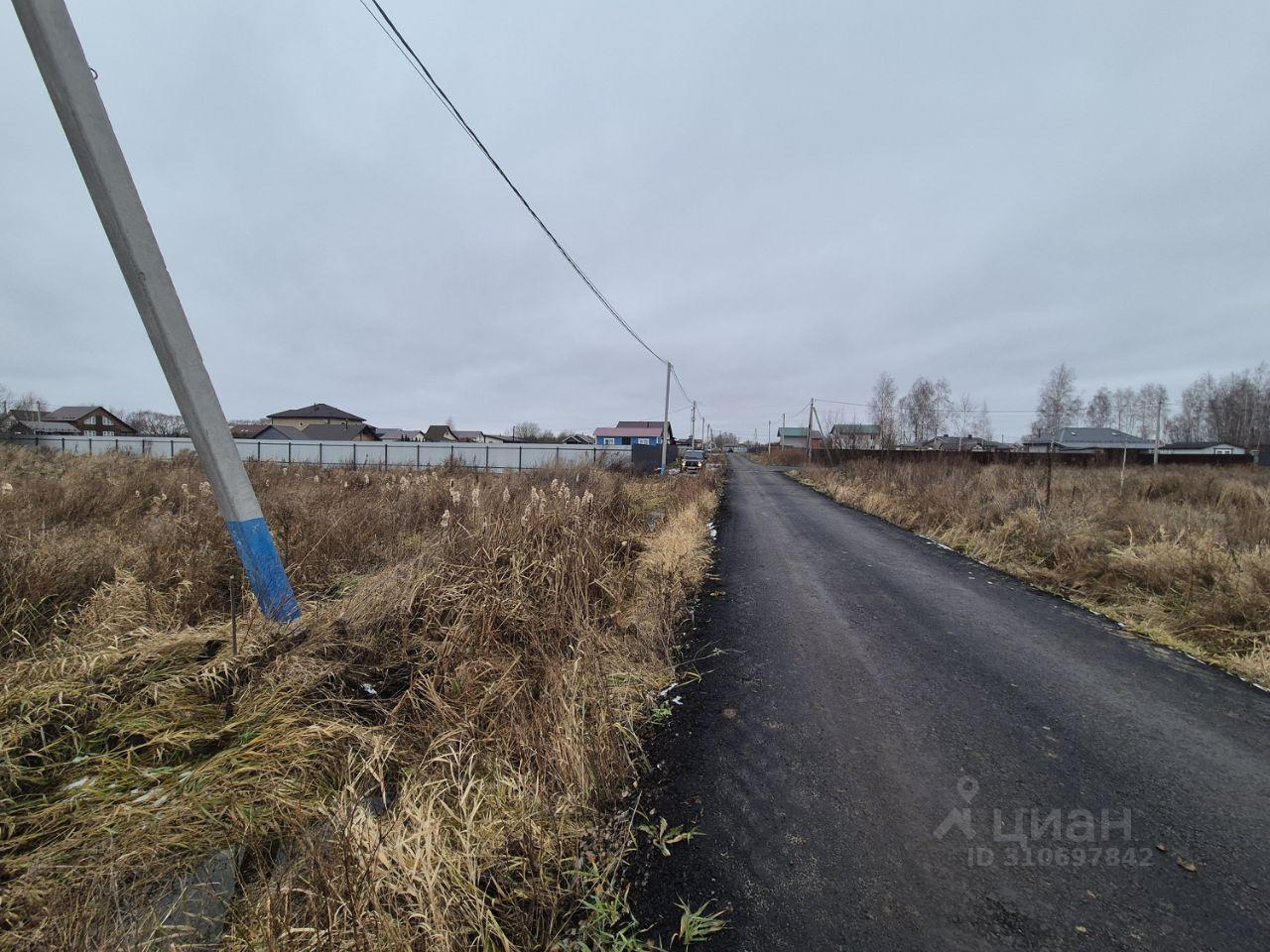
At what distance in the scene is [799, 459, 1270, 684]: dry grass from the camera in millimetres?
4070

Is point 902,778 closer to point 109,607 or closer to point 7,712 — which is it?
point 7,712

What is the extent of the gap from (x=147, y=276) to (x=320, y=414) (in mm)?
75539

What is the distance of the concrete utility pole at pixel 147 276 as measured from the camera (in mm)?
2967

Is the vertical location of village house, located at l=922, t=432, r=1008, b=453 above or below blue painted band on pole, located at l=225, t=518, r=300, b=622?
above

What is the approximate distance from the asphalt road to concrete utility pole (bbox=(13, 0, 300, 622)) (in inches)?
138

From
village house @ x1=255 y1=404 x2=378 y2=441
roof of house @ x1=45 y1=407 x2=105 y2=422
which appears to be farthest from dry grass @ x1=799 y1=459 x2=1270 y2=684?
roof of house @ x1=45 y1=407 x2=105 y2=422

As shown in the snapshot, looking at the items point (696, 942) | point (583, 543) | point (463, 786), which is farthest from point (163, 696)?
point (583, 543)

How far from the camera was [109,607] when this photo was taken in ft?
10.8

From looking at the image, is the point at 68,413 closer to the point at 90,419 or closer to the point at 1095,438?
the point at 90,419

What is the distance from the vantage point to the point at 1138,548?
561 cm

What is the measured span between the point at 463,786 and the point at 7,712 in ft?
7.91

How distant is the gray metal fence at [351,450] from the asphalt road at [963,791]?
20.4 metres

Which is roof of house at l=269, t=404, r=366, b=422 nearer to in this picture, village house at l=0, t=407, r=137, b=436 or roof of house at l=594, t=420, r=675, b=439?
village house at l=0, t=407, r=137, b=436

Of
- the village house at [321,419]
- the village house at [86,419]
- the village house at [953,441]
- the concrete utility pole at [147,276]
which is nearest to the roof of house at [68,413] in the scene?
the village house at [86,419]
